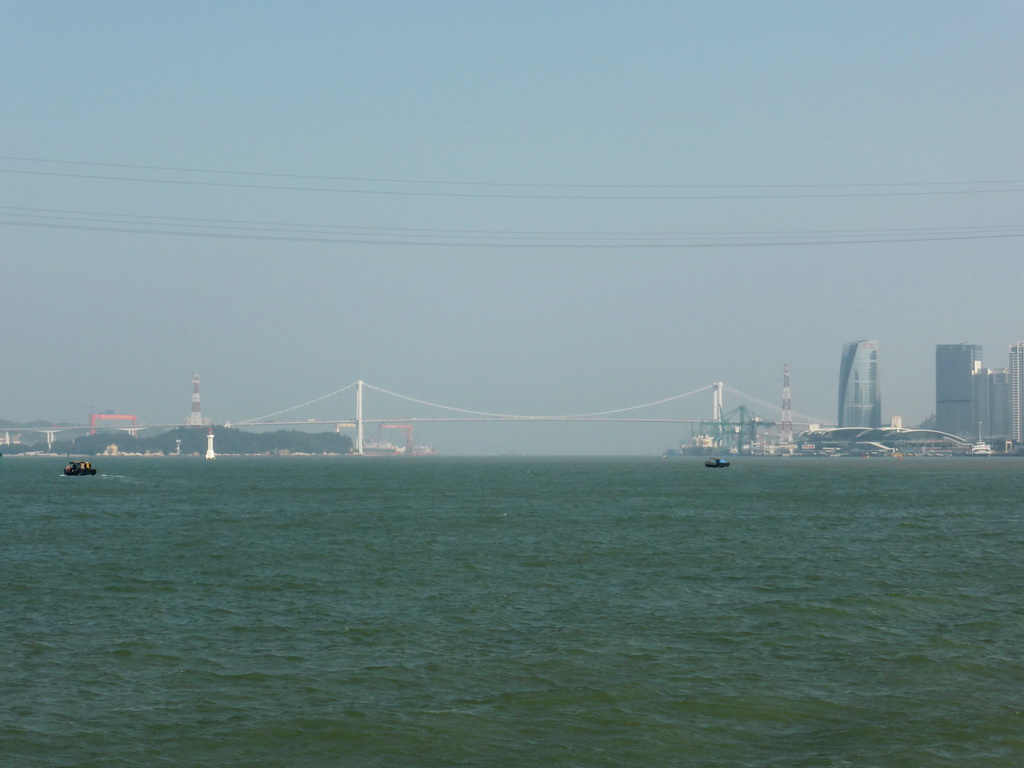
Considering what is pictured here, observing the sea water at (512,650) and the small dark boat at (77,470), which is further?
the small dark boat at (77,470)

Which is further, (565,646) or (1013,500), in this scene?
(1013,500)

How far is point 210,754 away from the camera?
505 inches

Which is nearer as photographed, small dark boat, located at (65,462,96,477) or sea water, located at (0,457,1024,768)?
sea water, located at (0,457,1024,768)

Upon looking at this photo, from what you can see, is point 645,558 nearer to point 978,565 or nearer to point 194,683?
point 978,565

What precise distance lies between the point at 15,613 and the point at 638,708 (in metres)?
14.3

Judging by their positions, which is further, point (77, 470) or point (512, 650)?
point (77, 470)

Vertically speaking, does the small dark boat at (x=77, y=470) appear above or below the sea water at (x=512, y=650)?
below

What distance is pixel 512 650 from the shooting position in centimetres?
1841

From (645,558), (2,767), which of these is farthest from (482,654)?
(645,558)

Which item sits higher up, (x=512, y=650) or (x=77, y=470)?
(x=512, y=650)

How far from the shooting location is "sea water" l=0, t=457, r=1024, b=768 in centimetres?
1328

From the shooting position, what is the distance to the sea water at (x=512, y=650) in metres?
13.3

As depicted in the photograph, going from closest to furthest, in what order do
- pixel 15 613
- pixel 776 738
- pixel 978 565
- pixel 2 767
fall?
pixel 2 767 < pixel 776 738 < pixel 15 613 < pixel 978 565

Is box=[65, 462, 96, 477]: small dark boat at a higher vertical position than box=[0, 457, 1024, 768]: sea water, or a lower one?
lower
